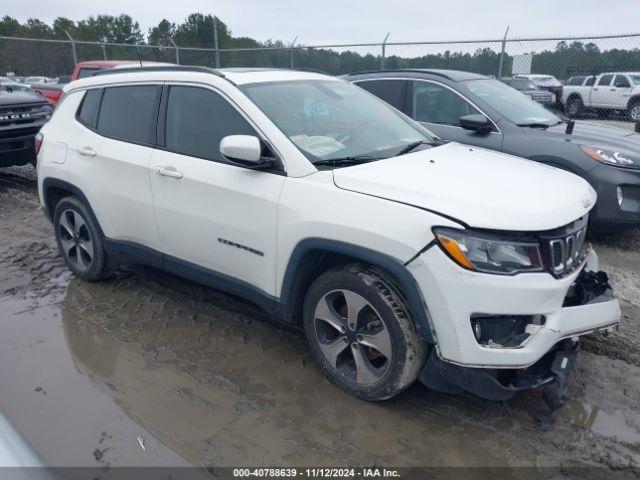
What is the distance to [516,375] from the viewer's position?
8.79ft

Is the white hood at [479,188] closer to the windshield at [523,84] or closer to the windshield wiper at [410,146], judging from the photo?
the windshield wiper at [410,146]

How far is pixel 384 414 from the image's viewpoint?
2.90 meters

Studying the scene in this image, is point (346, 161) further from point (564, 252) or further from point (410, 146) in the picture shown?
point (564, 252)

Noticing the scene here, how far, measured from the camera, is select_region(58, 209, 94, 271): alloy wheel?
14.8 ft

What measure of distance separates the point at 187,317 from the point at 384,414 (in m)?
1.82

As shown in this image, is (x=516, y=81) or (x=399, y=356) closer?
(x=399, y=356)

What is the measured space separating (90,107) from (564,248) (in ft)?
12.3

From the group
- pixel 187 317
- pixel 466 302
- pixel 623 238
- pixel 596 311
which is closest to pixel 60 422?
pixel 187 317

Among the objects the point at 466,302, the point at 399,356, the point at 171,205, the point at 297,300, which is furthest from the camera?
the point at 171,205

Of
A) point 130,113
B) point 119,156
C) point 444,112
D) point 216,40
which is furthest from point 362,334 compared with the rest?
point 216,40

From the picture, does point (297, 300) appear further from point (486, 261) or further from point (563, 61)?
point (563, 61)

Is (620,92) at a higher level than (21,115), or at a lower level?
lower

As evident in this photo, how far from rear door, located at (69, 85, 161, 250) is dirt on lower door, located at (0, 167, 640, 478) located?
718 mm

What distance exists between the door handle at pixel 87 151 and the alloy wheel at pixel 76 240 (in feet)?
1.89
